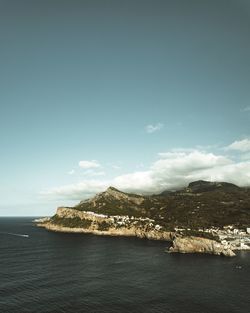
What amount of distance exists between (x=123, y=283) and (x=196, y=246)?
276ft

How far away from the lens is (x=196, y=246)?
194 m

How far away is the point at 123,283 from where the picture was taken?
4781 inches

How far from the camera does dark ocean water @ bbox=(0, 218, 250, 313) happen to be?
316 feet

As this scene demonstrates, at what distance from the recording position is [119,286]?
11712 cm

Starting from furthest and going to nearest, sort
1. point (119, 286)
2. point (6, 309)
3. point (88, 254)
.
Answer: point (88, 254) < point (119, 286) < point (6, 309)

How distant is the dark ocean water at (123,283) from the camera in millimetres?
96438

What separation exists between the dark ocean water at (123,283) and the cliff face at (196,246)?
35.3 feet

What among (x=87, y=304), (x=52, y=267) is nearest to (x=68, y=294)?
(x=87, y=304)

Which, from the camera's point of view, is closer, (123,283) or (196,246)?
(123,283)

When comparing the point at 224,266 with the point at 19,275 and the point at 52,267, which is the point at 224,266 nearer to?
the point at 52,267

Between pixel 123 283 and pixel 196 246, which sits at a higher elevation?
pixel 196 246

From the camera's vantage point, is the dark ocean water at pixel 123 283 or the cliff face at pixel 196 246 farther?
the cliff face at pixel 196 246

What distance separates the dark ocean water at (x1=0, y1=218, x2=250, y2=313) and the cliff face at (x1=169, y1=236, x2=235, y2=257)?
1077 centimetres

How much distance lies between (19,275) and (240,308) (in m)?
82.0
